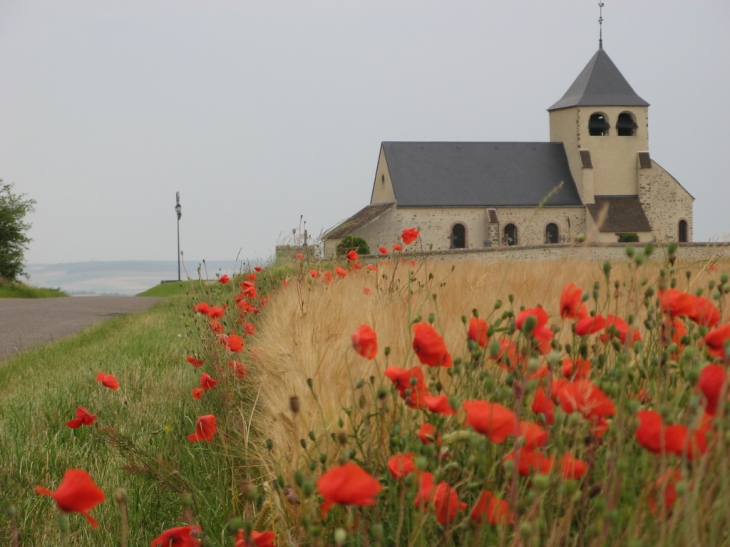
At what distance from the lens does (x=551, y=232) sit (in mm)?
39531

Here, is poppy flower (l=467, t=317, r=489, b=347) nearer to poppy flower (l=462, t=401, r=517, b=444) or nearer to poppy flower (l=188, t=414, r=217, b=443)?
poppy flower (l=462, t=401, r=517, b=444)

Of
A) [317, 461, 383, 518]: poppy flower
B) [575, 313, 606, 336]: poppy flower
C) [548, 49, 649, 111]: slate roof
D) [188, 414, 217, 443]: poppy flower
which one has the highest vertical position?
[548, 49, 649, 111]: slate roof

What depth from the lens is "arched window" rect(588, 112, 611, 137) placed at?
39.8m

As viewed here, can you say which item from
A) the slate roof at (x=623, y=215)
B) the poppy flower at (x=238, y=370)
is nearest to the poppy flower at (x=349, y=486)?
the poppy flower at (x=238, y=370)

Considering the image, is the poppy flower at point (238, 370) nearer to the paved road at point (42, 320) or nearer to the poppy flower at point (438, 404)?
the poppy flower at point (438, 404)

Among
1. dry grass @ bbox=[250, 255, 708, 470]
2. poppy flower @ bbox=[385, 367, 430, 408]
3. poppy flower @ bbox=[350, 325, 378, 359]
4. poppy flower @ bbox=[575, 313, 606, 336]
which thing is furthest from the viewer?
dry grass @ bbox=[250, 255, 708, 470]

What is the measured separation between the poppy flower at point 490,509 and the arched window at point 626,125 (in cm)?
4180

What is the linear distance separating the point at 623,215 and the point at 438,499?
3963 cm

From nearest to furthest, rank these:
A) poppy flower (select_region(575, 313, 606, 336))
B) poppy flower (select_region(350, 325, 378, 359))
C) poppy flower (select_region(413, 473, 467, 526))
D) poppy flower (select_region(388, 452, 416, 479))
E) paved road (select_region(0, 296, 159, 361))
Result: poppy flower (select_region(413, 473, 467, 526)), poppy flower (select_region(388, 452, 416, 479)), poppy flower (select_region(350, 325, 378, 359)), poppy flower (select_region(575, 313, 606, 336)), paved road (select_region(0, 296, 159, 361))

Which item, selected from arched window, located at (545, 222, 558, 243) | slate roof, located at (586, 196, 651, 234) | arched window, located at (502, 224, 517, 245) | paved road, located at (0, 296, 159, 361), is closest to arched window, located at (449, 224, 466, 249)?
arched window, located at (502, 224, 517, 245)

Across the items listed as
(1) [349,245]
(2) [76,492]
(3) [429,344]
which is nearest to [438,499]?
(3) [429,344]

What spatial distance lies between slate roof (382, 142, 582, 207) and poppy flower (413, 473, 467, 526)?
35541 mm

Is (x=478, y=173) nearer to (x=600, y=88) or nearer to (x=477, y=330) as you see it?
(x=600, y=88)

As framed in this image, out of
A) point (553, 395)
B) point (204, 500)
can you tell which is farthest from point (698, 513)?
point (204, 500)
